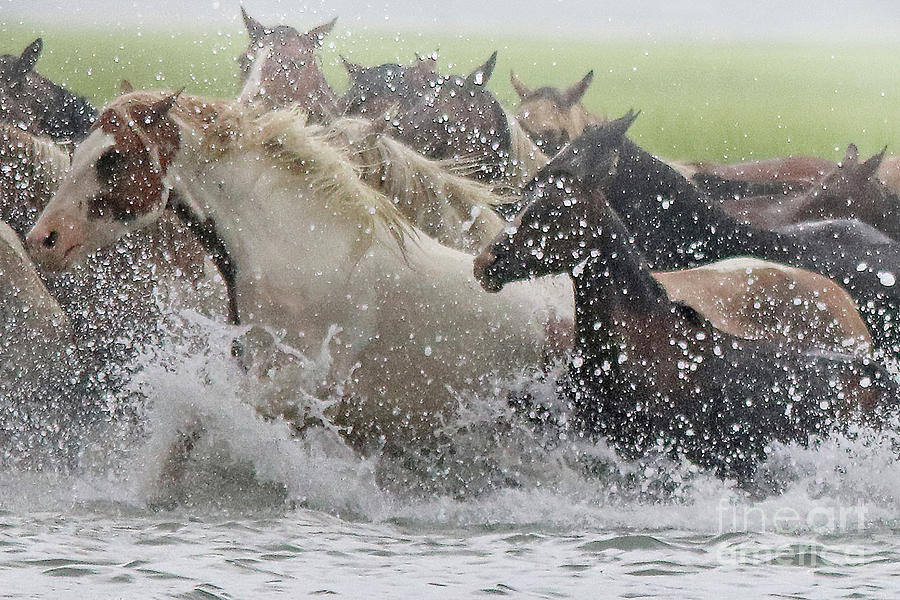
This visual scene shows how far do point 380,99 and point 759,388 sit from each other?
7.98ft

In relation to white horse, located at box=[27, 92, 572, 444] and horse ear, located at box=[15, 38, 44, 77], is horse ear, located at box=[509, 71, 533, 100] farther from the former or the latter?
white horse, located at box=[27, 92, 572, 444]

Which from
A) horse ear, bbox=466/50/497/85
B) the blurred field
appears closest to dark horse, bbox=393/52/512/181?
horse ear, bbox=466/50/497/85

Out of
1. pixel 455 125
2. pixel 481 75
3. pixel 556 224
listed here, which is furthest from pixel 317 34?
pixel 556 224

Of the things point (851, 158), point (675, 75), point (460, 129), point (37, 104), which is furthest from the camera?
point (675, 75)

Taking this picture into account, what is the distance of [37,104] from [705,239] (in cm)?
284

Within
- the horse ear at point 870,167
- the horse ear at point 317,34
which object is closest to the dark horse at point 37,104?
the horse ear at point 317,34

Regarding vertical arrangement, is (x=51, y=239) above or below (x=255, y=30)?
below

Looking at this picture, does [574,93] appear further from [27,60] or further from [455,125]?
[27,60]

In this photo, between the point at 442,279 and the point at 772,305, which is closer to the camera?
the point at 442,279

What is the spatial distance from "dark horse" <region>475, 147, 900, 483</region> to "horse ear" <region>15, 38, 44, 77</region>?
2.78 m

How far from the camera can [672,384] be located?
3.80m

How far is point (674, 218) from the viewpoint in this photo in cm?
455

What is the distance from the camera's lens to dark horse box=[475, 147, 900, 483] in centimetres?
375

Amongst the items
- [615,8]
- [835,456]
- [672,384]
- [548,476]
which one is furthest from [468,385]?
[615,8]
